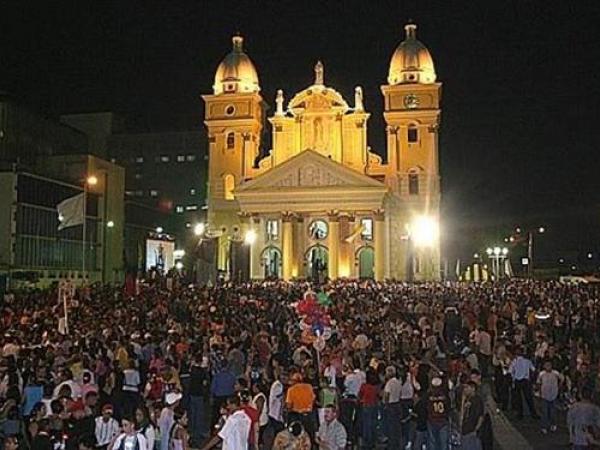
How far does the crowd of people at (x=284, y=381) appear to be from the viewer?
1123 centimetres

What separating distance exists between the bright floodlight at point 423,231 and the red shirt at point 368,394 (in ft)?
192

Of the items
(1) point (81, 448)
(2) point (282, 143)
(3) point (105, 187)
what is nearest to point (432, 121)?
(2) point (282, 143)

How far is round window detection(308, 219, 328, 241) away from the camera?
69000 mm

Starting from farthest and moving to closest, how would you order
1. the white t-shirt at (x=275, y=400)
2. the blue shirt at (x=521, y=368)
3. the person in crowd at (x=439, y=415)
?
the blue shirt at (x=521, y=368) < the white t-shirt at (x=275, y=400) < the person in crowd at (x=439, y=415)

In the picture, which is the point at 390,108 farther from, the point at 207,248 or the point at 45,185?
the point at 45,185

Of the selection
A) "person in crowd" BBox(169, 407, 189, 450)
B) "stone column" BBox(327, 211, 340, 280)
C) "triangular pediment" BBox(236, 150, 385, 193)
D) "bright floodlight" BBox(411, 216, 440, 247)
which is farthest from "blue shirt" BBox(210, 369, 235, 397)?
"bright floodlight" BBox(411, 216, 440, 247)

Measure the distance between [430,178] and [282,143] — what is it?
47.9 ft

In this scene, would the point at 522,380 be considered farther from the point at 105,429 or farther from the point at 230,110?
the point at 230,110

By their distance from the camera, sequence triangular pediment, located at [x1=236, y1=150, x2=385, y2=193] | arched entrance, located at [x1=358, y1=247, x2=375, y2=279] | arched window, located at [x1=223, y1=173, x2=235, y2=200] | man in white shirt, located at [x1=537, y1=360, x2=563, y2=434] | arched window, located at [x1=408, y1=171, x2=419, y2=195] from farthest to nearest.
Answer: arched window, located at [x1=223, y1=173, x2=235, y2=200]
arched window, located at [x1=408, y1=171, x2=419, y2=195]
arched entrance, located at [x1=358, y1=247, x2=375, y2=279]
triangular pediment, located at [x1=236, y1=150, x2=385, y2=193]
man in white shirt, located at [x1=537, y1=360, x2=563, y2=434]

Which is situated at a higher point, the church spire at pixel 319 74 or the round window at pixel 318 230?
the church spire at pixel 319 74

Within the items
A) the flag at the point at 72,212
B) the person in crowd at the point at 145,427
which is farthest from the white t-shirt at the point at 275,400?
the flag at the point at 72,212

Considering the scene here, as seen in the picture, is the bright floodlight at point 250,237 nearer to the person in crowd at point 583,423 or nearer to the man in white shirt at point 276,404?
the man in white shirt at point 276,404

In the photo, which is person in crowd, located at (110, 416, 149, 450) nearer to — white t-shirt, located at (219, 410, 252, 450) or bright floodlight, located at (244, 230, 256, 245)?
white t-shirt, located at (219, 410, 252, 450)

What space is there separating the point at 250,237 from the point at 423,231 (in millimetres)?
16883
